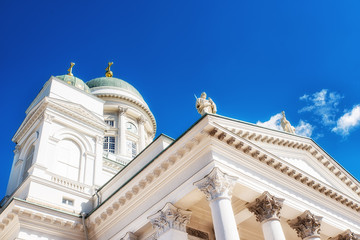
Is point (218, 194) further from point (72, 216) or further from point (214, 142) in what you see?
point (72, 216)

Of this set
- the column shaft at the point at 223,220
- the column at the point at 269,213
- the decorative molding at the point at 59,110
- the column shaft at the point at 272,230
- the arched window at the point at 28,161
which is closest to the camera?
the column shaft at the point at 223,220

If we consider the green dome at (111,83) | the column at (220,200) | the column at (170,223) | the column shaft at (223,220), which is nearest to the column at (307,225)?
Answer: the column at (220,200)

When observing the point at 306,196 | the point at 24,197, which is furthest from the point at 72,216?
the point at 306,196

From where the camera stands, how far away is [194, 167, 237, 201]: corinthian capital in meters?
12.7

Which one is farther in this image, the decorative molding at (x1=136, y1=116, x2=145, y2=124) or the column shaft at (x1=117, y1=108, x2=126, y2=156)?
the decorative molding at (x1=136, y1=116, x2=145, y2=124)

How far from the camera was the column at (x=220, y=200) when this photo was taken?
38.8 feet

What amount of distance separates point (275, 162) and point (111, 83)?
27.3 meters

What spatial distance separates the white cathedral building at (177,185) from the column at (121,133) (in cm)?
954

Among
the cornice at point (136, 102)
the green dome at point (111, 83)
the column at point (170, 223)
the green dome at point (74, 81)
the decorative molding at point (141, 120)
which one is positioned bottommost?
the column at point (170, 223)

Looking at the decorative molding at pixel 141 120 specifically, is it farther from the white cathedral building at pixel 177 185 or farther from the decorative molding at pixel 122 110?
the white cathedral building at pixel 177 185

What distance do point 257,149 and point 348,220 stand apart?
291 inches

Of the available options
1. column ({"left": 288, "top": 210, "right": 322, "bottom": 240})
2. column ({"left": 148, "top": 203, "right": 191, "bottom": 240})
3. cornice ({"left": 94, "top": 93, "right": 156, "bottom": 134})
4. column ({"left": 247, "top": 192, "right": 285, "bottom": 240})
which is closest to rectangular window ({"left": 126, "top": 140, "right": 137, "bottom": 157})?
cornice ({"left": 94, "top": 93, "right": 156, "bottom": 134})

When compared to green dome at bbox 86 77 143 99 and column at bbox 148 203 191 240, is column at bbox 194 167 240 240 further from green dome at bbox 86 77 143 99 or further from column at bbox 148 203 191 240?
green dome at bbox 86 77 143 99

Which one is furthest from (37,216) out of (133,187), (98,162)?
(98,162)
